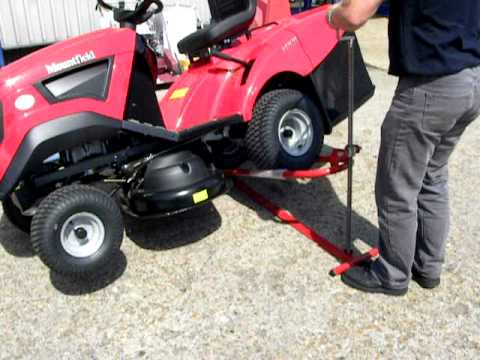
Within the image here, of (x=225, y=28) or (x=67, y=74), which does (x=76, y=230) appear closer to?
(x=67, y=74)

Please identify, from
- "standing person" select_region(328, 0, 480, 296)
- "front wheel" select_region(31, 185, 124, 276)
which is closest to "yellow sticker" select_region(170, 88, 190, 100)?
"front wheel" select_region(31, 185, 124, 276)

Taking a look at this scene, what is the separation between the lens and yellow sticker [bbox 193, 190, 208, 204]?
2.77m

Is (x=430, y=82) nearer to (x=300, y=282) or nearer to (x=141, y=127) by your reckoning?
(x=300, y=282)

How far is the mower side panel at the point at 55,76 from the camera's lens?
2.48 m

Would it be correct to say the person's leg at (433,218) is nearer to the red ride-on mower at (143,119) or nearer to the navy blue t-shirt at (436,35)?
the navy blue t-shirt at (436,35)

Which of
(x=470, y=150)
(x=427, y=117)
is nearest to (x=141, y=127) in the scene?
(x=427, y=117)

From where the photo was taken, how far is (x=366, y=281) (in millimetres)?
2633

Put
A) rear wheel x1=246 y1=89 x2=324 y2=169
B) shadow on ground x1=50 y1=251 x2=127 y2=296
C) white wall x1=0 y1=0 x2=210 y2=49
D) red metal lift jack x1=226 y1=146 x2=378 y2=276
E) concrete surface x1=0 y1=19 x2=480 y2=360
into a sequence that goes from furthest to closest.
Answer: white wall x1=0 y1=0 x2=210 y2=49, rear wheel x1=246 y1=89 x2=324 y2=169, red metal lift jack x1=226 y1=146 x2=378 y2=276, shadow on ground x1=50 y1=251 x2=127 y2=296, concrete surface x1=0 y1=19 x2=480 y2=360

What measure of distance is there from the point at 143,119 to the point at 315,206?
4.48 feet

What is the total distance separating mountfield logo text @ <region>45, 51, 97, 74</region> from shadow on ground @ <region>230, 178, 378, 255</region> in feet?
4.99

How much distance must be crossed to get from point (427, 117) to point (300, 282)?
110 centimetres

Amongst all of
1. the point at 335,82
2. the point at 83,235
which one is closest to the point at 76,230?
the point at 83,235

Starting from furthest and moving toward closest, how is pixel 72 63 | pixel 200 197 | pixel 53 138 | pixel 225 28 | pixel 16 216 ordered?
pixel 225 28, pixel 16 216, pixel 200 197, pixel 72 63, pixel 53 138

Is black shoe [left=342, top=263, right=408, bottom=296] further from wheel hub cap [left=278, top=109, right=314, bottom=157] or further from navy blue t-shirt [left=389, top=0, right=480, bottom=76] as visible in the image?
navy blue t-shirt [left=389, top=0, right=480, bottom=76]
